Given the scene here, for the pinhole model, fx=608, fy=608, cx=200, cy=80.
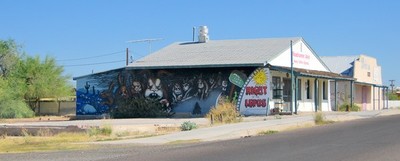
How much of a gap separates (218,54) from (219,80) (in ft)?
9.35

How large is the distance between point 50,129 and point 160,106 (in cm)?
1414

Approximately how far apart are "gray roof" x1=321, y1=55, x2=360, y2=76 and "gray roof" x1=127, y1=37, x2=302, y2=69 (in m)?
13.7

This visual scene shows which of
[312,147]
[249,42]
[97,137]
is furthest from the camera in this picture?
[249,42]

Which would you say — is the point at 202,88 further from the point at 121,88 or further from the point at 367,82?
the point at 367,82

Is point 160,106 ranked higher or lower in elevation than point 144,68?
lower

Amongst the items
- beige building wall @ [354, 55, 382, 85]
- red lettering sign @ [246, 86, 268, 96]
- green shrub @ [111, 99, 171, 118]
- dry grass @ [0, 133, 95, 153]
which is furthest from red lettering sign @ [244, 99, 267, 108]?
beige building wall @ [354, 55, 382, 85]

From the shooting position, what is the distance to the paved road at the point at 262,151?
15023mm

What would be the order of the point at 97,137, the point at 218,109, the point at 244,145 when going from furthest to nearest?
1. the point at 218,109
2. the point at 97,137
3. the point at 244,145

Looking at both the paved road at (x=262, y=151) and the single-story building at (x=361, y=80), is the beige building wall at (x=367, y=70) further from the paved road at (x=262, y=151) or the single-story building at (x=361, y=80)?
the paved road at (x=262, y=151)

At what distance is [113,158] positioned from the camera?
15.5 meters

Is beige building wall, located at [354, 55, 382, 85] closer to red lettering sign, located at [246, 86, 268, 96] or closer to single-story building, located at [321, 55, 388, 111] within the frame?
single-story building, located at [321, 55, 388, 111]

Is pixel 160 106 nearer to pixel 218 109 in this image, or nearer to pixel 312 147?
pixel 218 109

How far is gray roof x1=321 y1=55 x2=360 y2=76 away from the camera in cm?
5625

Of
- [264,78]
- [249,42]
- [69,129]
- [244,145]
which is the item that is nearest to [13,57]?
[249,42]
